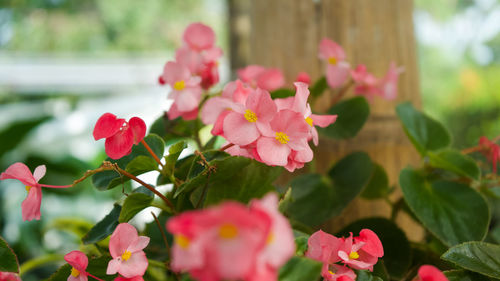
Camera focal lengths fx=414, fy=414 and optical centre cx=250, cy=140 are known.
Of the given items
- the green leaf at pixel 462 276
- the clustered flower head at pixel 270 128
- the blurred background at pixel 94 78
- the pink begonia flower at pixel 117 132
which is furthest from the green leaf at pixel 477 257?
the blurred background at pixel 94 78

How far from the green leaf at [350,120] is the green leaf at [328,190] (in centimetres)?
4

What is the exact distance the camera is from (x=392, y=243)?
1.33ft

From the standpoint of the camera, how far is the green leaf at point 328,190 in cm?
45

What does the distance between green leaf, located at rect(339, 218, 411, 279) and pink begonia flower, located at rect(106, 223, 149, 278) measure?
214 millimetres

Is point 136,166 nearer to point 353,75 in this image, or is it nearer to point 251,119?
point 251,119

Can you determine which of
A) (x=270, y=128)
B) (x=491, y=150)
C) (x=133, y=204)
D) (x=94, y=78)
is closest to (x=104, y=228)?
(x=133, y=204)

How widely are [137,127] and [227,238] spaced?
17cm

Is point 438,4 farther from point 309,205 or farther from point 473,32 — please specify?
point 309,205

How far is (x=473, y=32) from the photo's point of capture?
3049 mm

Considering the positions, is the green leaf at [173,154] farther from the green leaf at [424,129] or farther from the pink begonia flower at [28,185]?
the green leaf at [424,129]

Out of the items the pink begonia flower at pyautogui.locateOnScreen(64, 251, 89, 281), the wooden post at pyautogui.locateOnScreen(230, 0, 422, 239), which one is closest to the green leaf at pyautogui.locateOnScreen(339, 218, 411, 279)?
the wooden post at pyautogui.locateOnScreen(230, 0, 422, 239)

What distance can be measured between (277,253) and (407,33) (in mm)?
549

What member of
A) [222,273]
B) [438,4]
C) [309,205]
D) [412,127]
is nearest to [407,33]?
[412,127]

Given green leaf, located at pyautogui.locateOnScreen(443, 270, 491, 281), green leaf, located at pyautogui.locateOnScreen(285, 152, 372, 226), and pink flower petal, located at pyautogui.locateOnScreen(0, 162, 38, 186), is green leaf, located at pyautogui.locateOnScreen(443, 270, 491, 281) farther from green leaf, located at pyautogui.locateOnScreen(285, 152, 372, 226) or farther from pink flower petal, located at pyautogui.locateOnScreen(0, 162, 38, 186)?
pink flower petal, located at pyautogui.locateOnScreen(0, 162, 38, 186)
